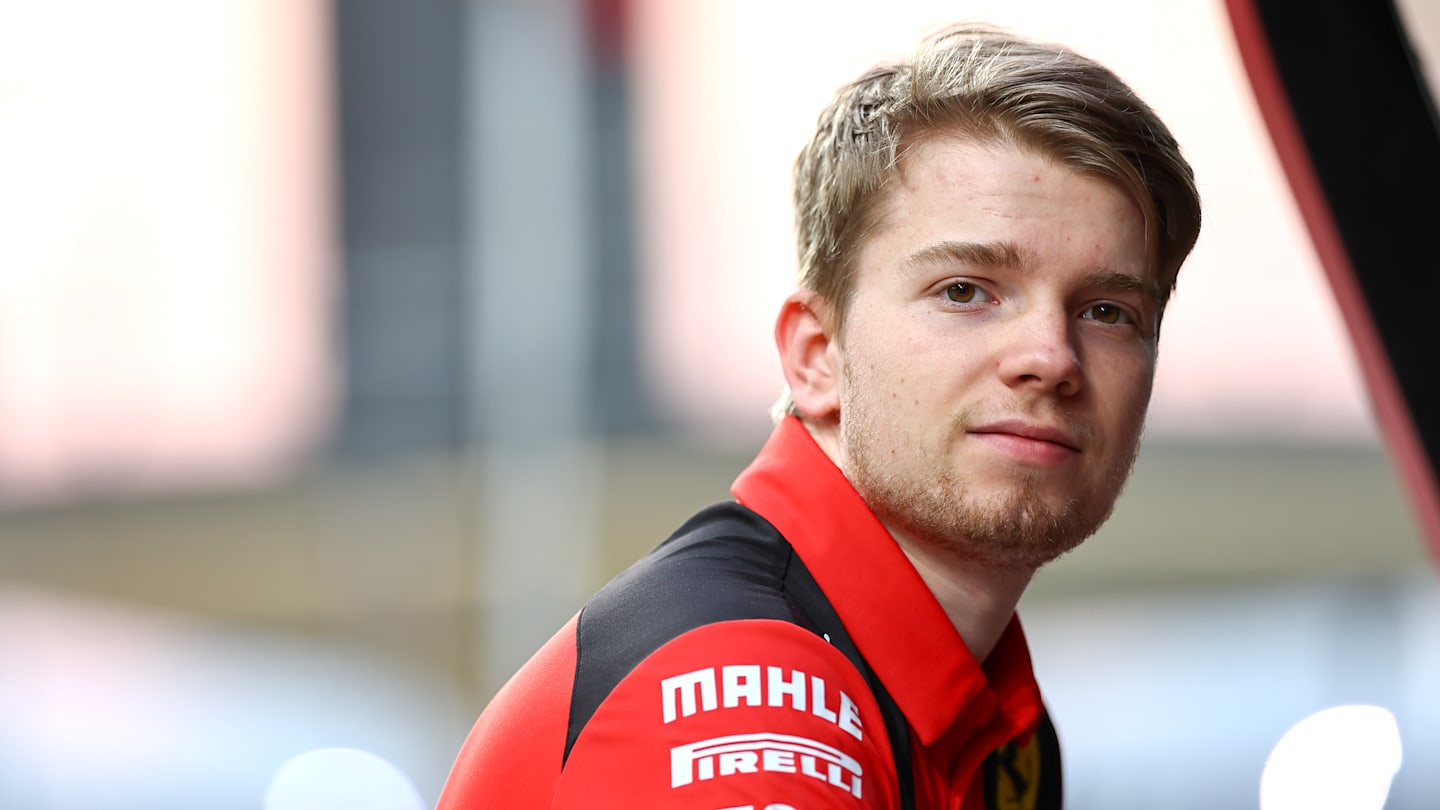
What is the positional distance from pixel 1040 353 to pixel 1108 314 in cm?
10

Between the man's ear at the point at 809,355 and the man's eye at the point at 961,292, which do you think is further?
the man's ear at the point at 809,355

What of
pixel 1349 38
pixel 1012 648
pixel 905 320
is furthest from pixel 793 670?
pixel 1349 38

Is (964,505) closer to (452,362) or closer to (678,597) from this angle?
(678,597)

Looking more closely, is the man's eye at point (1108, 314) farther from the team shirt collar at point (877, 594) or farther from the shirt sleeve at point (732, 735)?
the shirt sleeve at point (732, 735)

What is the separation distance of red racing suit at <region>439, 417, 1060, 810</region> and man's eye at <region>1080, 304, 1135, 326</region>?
0.20 metres

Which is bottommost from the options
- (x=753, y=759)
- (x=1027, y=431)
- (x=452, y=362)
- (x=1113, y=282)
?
(x=753, y=759)

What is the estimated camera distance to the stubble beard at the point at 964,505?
110 cm

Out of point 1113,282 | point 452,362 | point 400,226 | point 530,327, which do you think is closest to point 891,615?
point 1113,282

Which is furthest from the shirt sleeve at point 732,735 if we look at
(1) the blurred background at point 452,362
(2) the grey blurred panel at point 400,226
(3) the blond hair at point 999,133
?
(2) the grey blurred panel at point 400,226

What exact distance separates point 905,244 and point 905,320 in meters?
0.06

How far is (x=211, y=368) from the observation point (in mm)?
8266

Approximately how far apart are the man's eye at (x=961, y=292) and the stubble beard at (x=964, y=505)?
0.25ft

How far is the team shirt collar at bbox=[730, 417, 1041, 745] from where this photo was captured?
3.62 feet

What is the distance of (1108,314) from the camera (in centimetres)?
114
